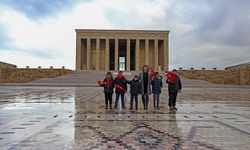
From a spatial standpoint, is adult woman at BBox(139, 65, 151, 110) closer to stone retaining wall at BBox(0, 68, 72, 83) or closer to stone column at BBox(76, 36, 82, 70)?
stone retaining wall at BBox(0, 68, 72, 83)

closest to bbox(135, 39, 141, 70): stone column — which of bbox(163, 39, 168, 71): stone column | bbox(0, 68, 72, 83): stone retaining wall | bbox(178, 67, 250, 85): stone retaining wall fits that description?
bbox(163, 39, 168, 71): stone column

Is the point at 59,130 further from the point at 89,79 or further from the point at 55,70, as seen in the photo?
the point at 55,70

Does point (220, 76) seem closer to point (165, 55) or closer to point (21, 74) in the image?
point (165, 55)

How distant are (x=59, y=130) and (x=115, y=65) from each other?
58316 millimetres

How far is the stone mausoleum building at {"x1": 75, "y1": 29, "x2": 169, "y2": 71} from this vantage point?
204 feet

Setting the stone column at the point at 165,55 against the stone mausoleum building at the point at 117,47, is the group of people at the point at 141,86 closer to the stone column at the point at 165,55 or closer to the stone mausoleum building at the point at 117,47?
the stone mausoleum building at the point at 117,47

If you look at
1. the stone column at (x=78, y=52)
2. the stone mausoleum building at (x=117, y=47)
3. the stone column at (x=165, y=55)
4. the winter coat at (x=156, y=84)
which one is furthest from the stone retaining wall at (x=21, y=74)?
the winter coat at (x=156, y=84)

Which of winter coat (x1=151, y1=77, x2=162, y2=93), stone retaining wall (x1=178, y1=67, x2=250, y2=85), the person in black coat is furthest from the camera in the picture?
stone retaining wall (x1=178, y1=67, x2=250, y2=85)

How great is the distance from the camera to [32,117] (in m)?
8.30

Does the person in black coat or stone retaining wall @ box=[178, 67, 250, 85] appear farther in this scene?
stone retaining wall @ box=[178, 67, 250, 85]

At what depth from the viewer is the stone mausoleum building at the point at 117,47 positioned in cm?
6219

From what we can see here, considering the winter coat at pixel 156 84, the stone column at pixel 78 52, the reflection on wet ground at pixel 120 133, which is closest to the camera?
the reflection on wet ground at pixel 120 133

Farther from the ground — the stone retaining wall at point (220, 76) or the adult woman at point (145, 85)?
the stone retaining wall at point (220, 76)

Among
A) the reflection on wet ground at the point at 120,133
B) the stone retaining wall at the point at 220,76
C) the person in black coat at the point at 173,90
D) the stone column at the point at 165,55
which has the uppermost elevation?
the stone column at the point at 165,55
